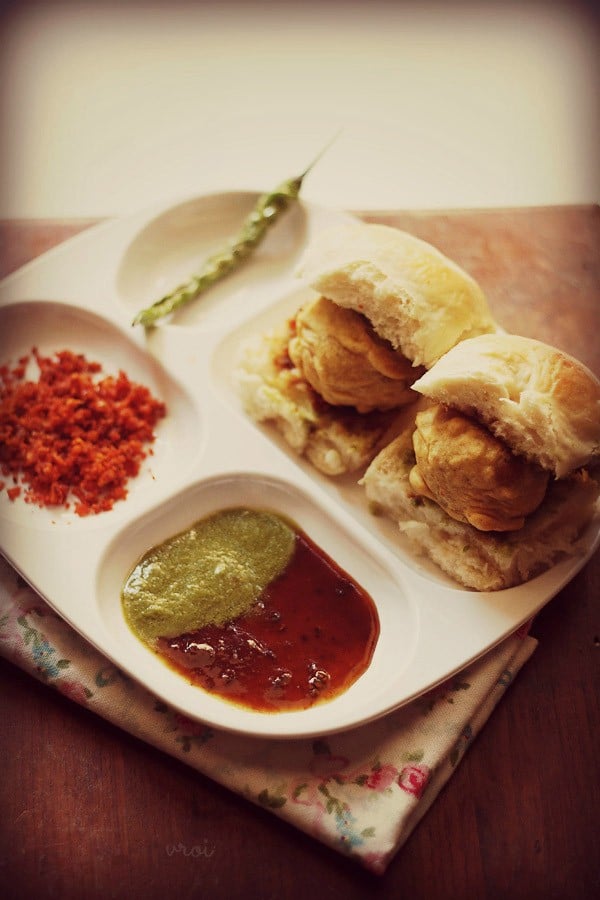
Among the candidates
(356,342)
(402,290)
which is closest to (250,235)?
(356,342)

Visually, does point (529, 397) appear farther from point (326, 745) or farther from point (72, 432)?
point (72, 432)

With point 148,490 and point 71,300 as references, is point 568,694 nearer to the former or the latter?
point 148,490

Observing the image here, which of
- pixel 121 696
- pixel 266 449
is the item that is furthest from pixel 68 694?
pixel 266 449

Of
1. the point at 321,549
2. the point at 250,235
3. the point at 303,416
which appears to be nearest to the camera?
the point at 321,549

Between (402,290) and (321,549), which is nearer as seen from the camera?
(402,290)

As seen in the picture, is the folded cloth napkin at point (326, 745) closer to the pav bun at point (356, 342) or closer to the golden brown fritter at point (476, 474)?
the golden brown fritter at point (476, 474)

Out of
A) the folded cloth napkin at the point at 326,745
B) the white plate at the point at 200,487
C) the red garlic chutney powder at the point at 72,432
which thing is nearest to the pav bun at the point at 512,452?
the white plate at the point at 200,487
